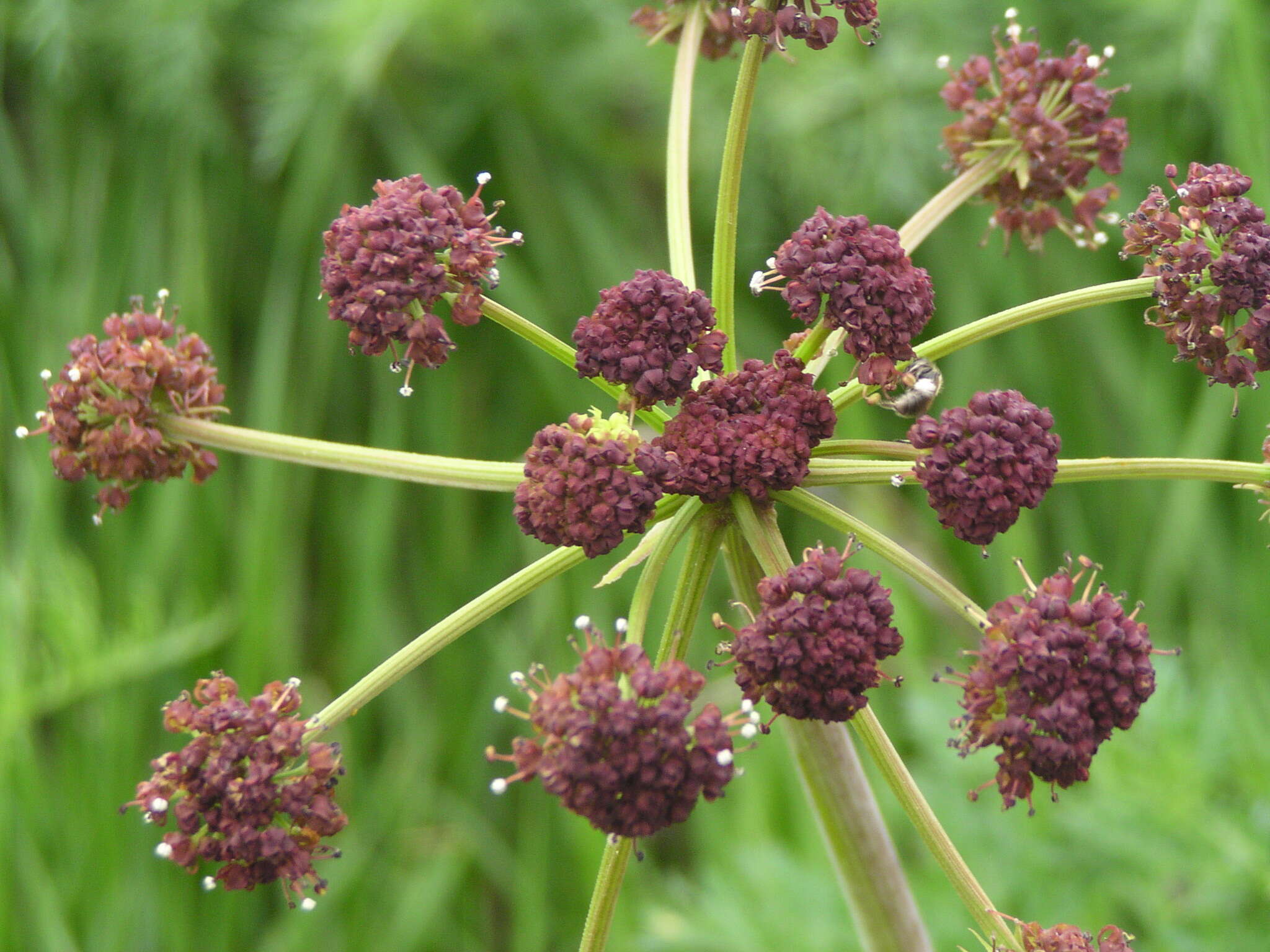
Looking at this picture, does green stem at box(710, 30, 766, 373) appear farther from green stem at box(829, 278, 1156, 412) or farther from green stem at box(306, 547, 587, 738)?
green stem at box(306, 547, 587, 738)

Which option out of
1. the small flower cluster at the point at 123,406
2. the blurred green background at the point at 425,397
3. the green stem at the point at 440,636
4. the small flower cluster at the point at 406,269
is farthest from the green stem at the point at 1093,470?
the blurred green background at the point at 425,397

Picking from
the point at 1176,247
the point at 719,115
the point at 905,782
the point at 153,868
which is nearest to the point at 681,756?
the point at 905,782

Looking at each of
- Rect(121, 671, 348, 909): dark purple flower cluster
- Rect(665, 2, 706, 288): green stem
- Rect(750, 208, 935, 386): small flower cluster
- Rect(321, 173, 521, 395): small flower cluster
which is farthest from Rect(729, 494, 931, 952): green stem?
Rect(121, 671, 348, 909): dark purple flower cluster

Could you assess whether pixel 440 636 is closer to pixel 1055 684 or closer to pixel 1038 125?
pixel 1055 684

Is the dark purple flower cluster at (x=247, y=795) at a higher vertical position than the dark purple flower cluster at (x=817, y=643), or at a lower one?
lower

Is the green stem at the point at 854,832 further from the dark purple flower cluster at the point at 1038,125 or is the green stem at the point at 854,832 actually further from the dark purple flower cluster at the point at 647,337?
the dark purple flower cluster at the point at 1038,125

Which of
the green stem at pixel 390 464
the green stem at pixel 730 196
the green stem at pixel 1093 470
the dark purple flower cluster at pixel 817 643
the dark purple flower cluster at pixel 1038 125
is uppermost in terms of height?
the dark purple flower cluster at pixel 1038 125
